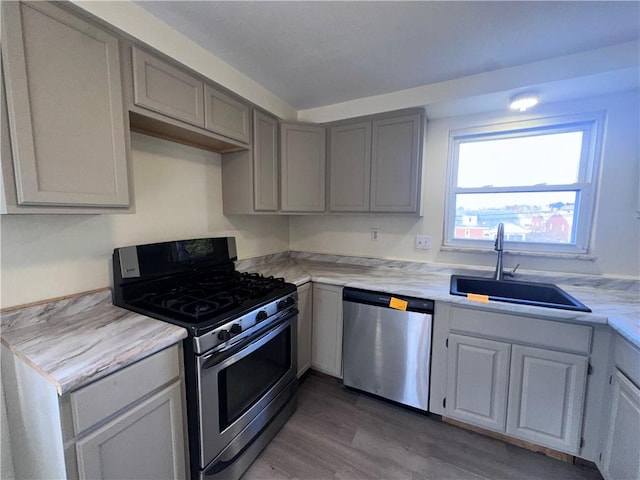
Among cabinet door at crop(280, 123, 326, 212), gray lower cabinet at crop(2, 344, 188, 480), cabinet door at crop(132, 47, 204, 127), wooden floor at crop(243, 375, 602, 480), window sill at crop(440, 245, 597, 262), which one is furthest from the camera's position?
cabinet door at crop(280, 123, 326, 212)

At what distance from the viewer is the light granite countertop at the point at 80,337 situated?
86 centimetres

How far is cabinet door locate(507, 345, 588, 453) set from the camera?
144 cm

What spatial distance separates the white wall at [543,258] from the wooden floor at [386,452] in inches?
48.2

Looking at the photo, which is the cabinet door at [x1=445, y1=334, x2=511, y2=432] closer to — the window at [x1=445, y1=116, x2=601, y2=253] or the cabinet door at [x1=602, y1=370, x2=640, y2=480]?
the cabinet door at [x1=602, y1=370, x2=640, y2=480]

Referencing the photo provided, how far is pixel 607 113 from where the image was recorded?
174 centimetres

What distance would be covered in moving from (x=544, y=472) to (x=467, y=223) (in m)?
1.63

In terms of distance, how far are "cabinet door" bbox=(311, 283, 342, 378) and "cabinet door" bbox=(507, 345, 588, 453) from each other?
1.13m

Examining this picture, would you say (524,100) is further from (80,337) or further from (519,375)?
(80,337)

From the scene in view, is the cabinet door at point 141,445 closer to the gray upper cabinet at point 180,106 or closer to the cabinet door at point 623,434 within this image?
the gray upper cabinet at point 180,106

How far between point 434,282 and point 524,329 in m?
0.61

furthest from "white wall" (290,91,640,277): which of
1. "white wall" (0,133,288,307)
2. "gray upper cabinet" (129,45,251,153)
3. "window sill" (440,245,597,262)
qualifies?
"gray upper cabinet" (129,45,251,153)

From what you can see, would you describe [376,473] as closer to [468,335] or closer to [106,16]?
[468,335]

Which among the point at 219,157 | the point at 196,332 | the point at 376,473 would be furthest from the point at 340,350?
the point at 219,157

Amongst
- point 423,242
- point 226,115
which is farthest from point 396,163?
point 226,115
